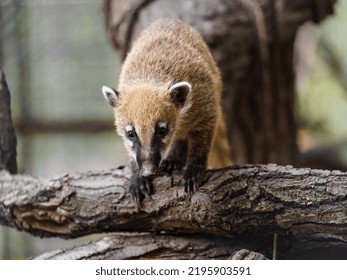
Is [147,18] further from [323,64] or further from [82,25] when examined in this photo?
[323,64]

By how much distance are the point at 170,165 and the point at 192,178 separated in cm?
17

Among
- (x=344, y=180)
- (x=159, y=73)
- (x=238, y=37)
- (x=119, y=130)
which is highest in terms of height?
(x=238, y=37)

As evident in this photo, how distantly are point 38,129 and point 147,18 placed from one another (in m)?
0.98

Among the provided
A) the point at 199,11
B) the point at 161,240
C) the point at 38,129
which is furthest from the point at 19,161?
the point at 199,11

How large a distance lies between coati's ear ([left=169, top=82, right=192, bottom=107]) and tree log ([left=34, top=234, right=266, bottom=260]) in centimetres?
51

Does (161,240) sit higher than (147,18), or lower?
lower

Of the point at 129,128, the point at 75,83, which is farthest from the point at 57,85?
the point at 129,128

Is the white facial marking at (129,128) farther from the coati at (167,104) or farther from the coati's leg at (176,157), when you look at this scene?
the coati's leg at (176,157)

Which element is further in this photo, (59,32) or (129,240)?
(59,32)

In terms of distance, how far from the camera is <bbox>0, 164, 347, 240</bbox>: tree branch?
5.65 feet

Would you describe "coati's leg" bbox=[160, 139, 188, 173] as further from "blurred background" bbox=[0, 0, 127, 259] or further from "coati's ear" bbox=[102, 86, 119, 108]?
"blurred background" bbox=[0, 0, 127, 259]

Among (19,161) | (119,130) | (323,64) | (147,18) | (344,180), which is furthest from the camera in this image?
(323,64)

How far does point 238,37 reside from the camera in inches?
109

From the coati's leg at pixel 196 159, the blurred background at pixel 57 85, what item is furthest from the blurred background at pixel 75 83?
the coati's leg at pixel 196 159
